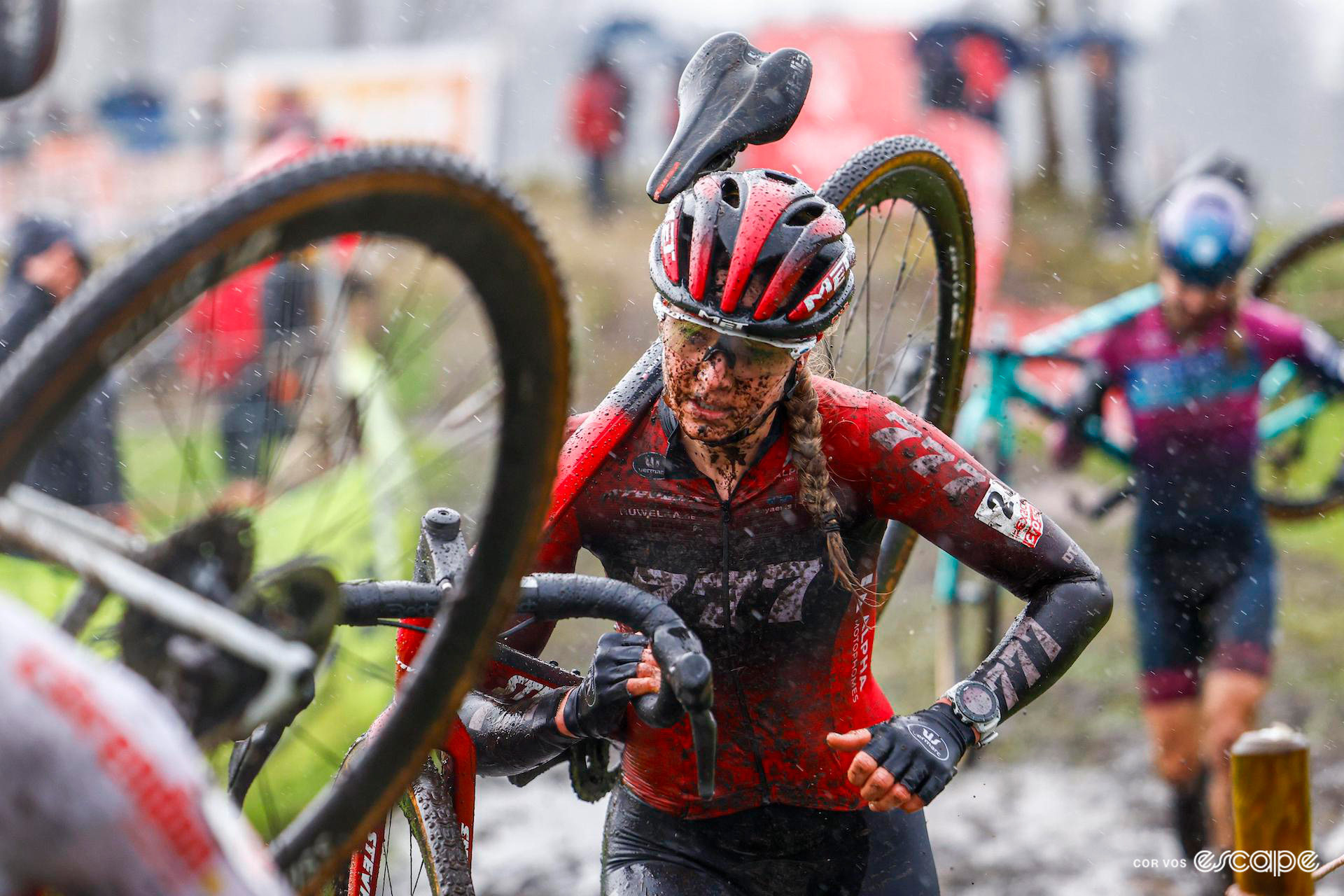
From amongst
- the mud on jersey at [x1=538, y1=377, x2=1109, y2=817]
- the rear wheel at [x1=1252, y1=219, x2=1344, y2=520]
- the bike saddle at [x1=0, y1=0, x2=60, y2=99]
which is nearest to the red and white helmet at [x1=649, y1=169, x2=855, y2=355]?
the mud on jersey at [x1=538, y1=377, x2=1109, y2=817]

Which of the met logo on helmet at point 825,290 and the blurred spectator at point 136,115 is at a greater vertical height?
the blurred spectator at point 136,115

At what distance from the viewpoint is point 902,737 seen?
244cm

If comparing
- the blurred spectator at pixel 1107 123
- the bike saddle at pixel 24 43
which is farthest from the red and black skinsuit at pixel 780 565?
the blurred spectator at pixel 1107 123

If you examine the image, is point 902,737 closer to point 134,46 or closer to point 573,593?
point 573,593

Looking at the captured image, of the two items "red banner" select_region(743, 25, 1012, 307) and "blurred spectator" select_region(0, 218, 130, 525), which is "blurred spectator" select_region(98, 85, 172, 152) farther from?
"blurred spectator" select_region(0, 218, 130, 525)

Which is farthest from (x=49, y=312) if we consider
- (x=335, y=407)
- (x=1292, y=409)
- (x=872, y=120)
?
(x=872, y=120)

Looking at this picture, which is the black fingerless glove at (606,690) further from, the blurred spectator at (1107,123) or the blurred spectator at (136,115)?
the blurred spectator at (136,115)

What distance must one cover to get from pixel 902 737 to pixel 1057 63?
1928cm

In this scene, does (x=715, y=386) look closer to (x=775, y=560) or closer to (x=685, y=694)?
(x=775, y=560)

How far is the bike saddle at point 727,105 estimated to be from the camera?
2.93 metres

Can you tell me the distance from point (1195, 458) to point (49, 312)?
195 inches

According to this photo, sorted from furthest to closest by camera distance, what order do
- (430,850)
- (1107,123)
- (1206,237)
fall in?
(1107,123) < (1206,237) < (430,850)

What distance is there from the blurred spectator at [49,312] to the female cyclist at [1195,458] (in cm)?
438

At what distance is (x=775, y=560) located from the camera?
284 centimetres
